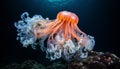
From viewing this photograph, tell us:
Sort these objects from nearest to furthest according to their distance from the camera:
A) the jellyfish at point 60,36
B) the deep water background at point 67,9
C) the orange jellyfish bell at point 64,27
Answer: the jellyfish at point 60,36
the orange jellyfish bell at point 64,27
the deep water background at point 67,9

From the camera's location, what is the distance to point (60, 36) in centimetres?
663

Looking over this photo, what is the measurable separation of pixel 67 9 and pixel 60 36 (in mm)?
4016

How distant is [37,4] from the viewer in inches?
412

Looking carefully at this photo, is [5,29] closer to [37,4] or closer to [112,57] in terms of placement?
[37,4]

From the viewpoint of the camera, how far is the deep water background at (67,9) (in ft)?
34.3

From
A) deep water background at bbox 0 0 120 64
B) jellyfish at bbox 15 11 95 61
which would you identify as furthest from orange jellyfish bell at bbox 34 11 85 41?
deep water background at bbox 0 0 120 64

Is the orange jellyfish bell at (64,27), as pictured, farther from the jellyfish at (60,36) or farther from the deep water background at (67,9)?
the deep water background at (67,9)

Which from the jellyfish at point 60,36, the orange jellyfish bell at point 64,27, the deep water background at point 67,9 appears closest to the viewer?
the jellyfish at point 60,36

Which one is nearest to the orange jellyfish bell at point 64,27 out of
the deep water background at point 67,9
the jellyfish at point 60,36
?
the jellyfish at point 60,36

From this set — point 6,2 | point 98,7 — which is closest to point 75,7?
point 98,7

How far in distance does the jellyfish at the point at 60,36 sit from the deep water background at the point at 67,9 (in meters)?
3.76

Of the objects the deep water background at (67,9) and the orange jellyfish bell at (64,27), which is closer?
the orange jellyfish bell at (64,27)

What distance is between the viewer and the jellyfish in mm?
6527

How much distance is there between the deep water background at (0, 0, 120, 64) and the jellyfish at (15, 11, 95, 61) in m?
3.76
